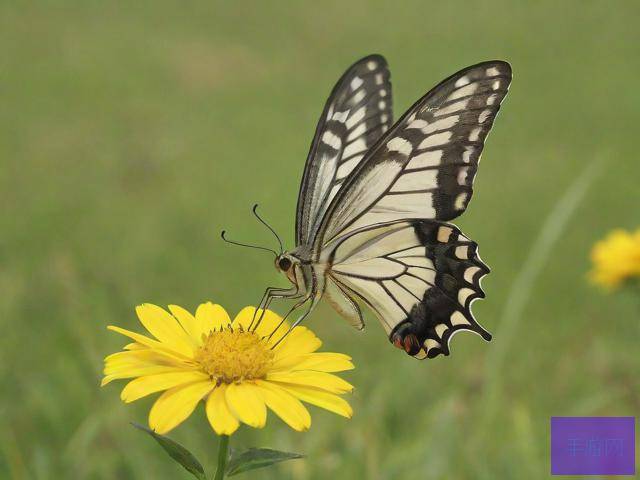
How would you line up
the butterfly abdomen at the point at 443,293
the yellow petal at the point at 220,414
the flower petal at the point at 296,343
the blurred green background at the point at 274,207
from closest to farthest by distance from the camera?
the yellow petal at the point at 220,414, the flower petal at the point at 296,343, the butterfly abdomen at the point at 443,293, the blurred green background at the point at 274,207

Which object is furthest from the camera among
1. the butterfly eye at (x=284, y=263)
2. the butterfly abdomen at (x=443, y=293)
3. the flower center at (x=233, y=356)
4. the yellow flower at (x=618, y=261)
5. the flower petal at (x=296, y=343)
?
the yellow flower at (x=618, y=261)

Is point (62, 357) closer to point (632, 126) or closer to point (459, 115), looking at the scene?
point (459, 115)

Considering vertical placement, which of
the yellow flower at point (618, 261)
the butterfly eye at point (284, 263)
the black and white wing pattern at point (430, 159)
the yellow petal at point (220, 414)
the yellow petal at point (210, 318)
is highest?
the yellow flower at point (618, 261)

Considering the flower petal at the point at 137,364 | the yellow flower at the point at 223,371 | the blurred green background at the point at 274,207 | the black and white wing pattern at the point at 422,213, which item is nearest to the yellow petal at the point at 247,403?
the yellow flower at the point at 223,371

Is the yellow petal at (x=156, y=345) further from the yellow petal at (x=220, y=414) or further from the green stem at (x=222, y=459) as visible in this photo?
the green stem at (x=222, y=459)

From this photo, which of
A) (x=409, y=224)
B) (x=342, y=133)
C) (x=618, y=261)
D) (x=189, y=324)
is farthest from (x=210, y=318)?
(x=618, y=261)

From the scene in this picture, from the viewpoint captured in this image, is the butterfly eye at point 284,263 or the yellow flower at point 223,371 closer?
the yellow flower at point 223,371
